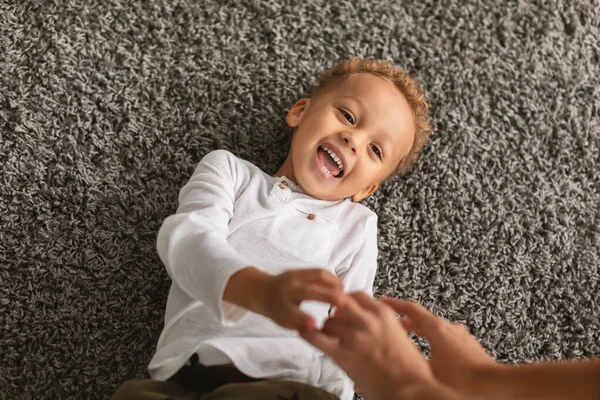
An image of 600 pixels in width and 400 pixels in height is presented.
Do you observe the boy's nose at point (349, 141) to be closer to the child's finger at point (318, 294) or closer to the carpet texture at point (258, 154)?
the carpet texture at point (258, 154)

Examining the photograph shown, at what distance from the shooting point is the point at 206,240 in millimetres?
950

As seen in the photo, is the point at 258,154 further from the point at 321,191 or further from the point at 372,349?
the point at 372,349

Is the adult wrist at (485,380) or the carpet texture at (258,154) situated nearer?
the adult wrist at (485,380)

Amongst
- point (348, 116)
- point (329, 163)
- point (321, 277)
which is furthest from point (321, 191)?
point (321, 277)

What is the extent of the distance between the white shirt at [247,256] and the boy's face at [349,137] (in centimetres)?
6

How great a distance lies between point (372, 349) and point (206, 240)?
0.33 m

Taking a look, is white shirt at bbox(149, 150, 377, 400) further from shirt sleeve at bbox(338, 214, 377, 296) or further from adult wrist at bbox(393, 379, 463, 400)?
adult wrist at bbox(393, 379, 463, 400)

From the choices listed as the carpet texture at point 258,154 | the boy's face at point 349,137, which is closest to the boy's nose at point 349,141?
the boy's face at point 349,137

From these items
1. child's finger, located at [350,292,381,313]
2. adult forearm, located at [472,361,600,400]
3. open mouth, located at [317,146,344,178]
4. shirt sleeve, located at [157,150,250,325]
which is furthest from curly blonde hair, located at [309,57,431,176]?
adult forearm, located at [472,361,600,400]

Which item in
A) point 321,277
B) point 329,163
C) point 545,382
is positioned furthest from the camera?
point 329,163

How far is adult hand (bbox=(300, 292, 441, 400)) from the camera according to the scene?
2.49ft

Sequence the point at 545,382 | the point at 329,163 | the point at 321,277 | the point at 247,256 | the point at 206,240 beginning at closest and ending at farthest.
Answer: the point at 545,382 → the point at 321,277 → the point at 206,240 → the point at 247,256 → the point at 329,163

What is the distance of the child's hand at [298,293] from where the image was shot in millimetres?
812

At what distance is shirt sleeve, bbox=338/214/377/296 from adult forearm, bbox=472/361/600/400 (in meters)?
0.45
